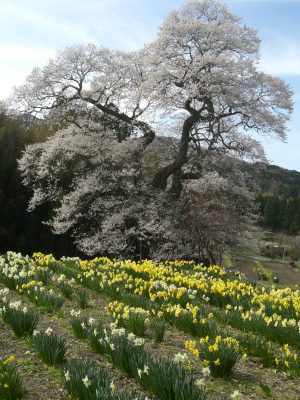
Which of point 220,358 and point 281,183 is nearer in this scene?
point 220,358

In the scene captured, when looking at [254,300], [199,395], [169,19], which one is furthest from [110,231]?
[199,395]

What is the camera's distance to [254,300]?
6.50 metres

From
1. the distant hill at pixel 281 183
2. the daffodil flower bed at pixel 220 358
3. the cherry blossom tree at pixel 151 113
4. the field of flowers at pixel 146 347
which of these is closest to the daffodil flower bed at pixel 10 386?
the field of flowers at pixel 146 347

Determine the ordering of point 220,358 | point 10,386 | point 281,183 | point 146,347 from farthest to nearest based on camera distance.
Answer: point 281,183 → point 146,347 → point 220,358 → point 10,386

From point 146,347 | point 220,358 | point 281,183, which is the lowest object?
point 146,347

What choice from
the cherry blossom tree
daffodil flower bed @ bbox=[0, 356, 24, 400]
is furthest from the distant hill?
daffodil flower bed @ bbox=[0, 356, 24, 400]

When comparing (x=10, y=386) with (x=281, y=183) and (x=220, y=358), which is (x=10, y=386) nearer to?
(x=220, y=358)

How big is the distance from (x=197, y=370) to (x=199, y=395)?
120 centimetres

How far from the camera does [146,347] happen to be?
15.4 ft

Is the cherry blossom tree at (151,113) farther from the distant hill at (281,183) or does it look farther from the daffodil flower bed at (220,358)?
the distant hill at (281,183)

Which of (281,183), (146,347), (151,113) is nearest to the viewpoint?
(146,347)

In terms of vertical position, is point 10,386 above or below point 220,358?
below

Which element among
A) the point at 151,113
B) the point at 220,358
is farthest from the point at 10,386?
the point at 151,113

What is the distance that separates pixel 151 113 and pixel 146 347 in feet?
43.5
